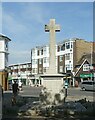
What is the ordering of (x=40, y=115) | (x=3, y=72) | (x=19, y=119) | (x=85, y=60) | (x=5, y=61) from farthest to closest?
(x=85, y=60), (x=5, y=61), (x=3, y=72), (x=40, y=115), (x=19, y=119)

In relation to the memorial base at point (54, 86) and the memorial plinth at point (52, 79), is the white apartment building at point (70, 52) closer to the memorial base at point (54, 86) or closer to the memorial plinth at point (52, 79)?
the memorial plinth at point (52, 79)

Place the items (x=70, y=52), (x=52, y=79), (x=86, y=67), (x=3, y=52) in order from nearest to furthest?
(x=52, y=79)
(x=3, y=52)
(x=86, y=67)
(x=70, y=52)

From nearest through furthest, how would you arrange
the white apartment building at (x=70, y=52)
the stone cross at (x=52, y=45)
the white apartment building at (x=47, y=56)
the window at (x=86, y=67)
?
the stone cross at (x=52, y=45), the window at (x=86, y=67), the white apartment building at (x=70, y=52), the white apartment building at (x=47, y=56)

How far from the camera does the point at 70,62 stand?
80250 millimetres

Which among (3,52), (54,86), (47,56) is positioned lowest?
(54,86)

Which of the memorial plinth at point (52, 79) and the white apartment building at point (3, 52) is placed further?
the white apartment building at point (3, 52)

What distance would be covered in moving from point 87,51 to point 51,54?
6552 cm

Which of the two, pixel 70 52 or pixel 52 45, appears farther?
pixel 70 52

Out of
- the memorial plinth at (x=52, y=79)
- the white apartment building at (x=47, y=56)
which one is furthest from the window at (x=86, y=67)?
the memorial plinth at (x=52, y=79)

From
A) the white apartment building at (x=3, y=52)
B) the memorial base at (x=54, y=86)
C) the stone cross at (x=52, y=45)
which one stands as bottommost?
the memorial base at (x=54, y=86)

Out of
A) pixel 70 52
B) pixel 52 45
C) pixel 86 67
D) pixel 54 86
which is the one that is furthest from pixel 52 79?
pixel 70 52

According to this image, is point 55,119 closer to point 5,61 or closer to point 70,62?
point 5,61

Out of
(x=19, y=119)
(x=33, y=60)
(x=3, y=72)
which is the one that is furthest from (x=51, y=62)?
(x=33, y=60)

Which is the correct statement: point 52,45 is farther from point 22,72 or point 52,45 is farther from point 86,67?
point 22,72
